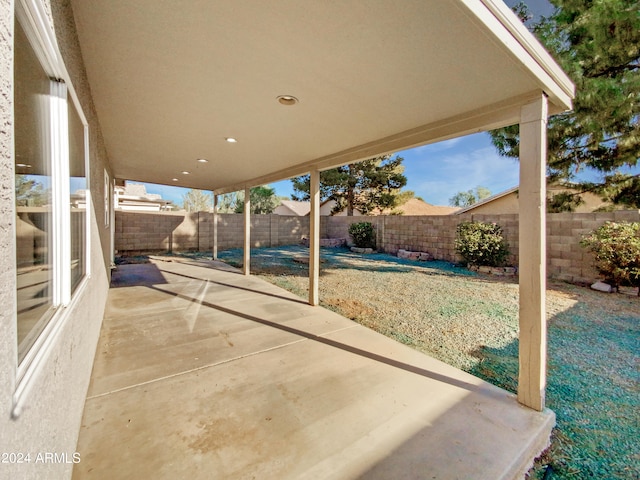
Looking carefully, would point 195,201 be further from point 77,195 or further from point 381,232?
point 77,195

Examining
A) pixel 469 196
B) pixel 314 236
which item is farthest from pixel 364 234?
pixel 469 196

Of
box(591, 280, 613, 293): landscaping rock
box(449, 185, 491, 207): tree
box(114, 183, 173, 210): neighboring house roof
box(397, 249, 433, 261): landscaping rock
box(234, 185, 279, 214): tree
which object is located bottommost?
box(591, 280, 613, 293): landscaping rock

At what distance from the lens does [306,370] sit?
2631 mm

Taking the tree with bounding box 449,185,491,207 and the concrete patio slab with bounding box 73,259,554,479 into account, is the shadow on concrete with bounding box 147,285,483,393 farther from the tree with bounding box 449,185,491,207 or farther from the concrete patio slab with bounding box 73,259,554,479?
the tree with bounding box 449,185,491,207

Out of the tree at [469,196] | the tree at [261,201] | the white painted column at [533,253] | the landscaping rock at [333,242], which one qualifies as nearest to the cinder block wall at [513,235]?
the landscaping rock at [333,242]

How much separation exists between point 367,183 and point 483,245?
975 cm

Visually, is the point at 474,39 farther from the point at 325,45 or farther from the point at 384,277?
the point at 384,277

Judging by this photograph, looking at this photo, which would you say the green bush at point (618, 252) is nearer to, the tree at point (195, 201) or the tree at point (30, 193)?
the tree at point (30, 193)

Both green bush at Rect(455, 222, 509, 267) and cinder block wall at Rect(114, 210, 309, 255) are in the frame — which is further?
cinder block wall at Rect(114, 210, 309, 255)

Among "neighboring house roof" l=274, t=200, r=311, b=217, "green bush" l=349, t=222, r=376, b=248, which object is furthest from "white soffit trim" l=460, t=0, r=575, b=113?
"neighboring house roof" l=274, t=200, r=311, b=217

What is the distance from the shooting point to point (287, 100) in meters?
2.60

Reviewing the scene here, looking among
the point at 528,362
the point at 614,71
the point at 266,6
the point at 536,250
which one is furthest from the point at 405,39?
the point at 614,71

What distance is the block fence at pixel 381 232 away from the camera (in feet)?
20.8

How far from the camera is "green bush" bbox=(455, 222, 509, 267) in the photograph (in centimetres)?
768
